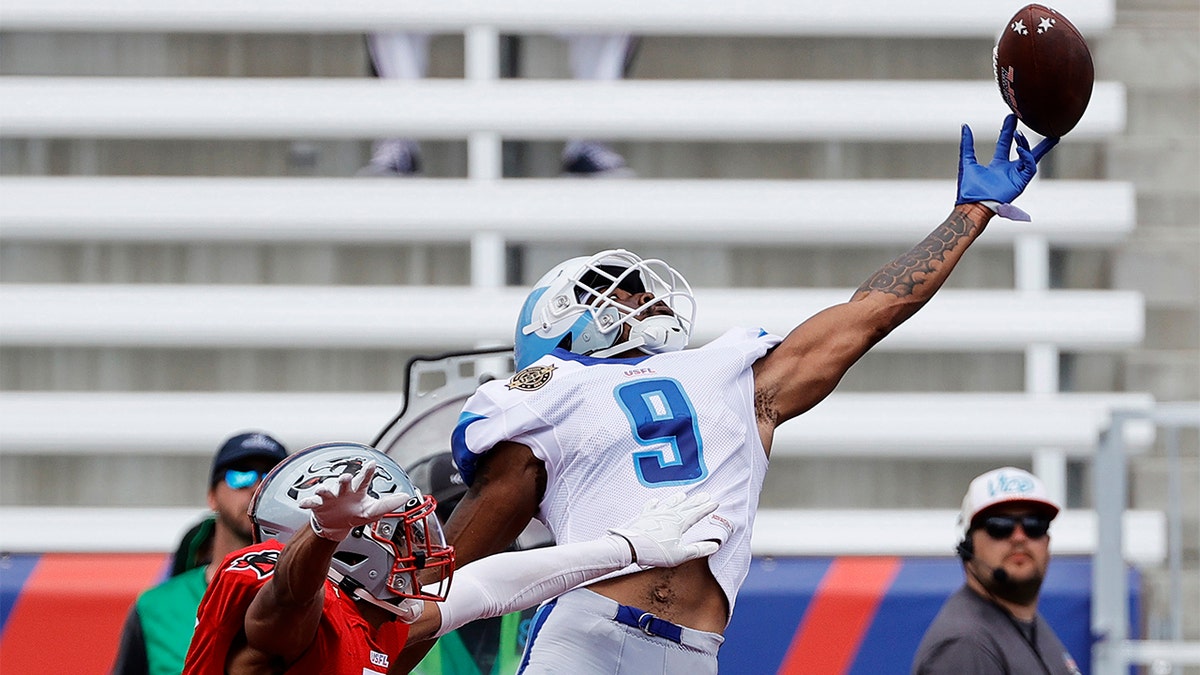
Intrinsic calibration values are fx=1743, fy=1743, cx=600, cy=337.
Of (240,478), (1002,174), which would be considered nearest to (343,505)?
(1002,174)

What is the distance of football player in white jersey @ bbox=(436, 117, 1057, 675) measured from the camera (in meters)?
3.58

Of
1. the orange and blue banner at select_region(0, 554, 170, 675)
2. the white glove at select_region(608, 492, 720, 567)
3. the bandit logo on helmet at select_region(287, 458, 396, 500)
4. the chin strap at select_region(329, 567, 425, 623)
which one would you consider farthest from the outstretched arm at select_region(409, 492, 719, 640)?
the orange and blue banner at select_region(0, 554, 170, 675)

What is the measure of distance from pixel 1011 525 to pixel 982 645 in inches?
18.1

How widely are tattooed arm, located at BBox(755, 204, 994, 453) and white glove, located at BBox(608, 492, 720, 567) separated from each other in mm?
531

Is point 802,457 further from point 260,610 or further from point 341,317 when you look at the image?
point 260,610

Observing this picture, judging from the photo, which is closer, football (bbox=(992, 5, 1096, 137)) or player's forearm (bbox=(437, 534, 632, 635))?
player's forearm (bbox=(437, 534, 632, 635))

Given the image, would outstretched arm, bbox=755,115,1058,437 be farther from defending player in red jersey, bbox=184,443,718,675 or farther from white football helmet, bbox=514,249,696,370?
defending player in red jersey, bbox=184,443,718,675

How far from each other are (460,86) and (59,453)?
2.04m

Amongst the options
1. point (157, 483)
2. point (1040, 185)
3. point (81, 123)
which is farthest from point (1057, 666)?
point (81, 123)

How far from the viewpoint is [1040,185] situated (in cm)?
659

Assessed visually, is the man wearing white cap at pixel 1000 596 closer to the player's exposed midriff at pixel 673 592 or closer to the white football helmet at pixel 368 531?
the player's exposed midriff at pixel 673 592

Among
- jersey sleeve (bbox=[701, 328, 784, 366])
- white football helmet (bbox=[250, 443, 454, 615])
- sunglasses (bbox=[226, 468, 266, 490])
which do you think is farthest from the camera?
sunglasses (bbox=[226, 468, 266, 490])

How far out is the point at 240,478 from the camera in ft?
15.7

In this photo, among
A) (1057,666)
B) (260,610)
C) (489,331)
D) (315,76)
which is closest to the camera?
(260,610)
